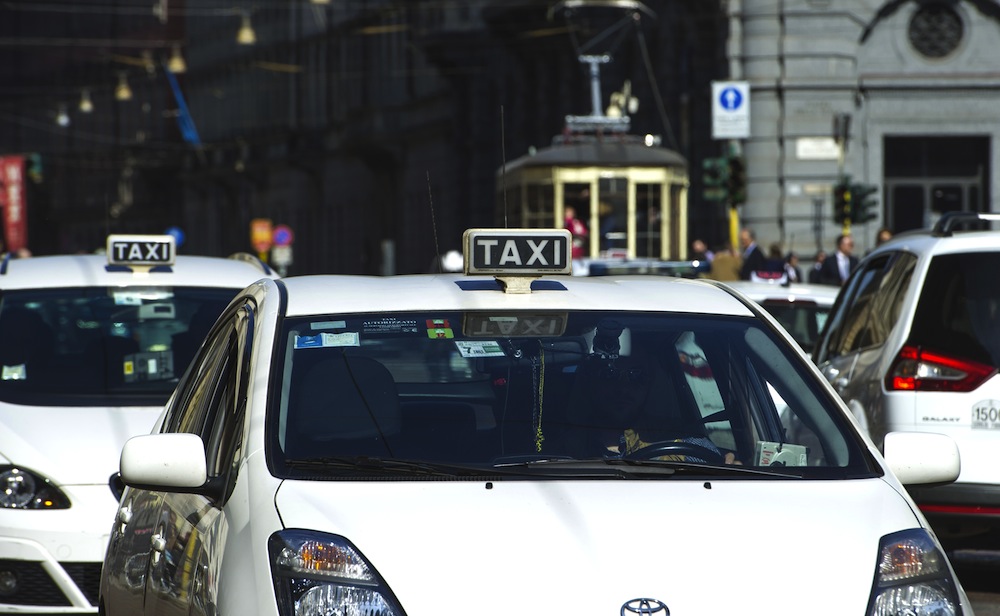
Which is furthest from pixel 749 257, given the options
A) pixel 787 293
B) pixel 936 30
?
pixel 787 293

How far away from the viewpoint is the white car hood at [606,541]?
12.2 ft

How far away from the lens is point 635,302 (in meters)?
4.91

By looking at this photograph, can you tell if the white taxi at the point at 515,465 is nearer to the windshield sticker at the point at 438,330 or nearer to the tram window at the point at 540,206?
the windshield sticker at the point at 438,330

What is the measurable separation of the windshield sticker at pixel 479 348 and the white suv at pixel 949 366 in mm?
3488

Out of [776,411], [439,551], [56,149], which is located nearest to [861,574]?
[439,551]

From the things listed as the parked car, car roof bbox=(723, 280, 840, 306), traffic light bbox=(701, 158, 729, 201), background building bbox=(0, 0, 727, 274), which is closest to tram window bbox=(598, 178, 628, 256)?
traffic light bbox=(701, 158, 729, 201)

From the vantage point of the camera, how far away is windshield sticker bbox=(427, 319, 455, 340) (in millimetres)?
4754

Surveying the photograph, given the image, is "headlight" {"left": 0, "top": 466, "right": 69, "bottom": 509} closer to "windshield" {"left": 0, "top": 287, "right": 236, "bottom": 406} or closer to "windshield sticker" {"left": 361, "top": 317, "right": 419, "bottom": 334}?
"windshield" {"left": 0, "top": 287, "right": 236, "bottom": 406}

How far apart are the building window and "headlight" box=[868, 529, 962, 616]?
33.4m

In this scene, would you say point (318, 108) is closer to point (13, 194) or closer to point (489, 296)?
point (13, 194)

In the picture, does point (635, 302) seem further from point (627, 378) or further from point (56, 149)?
point (56, 149)

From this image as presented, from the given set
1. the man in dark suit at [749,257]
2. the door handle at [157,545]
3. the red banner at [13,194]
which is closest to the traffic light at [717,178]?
the man in dark suit at [749,257]

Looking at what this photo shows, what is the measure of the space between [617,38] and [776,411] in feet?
134

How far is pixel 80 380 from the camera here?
8.15 meters
